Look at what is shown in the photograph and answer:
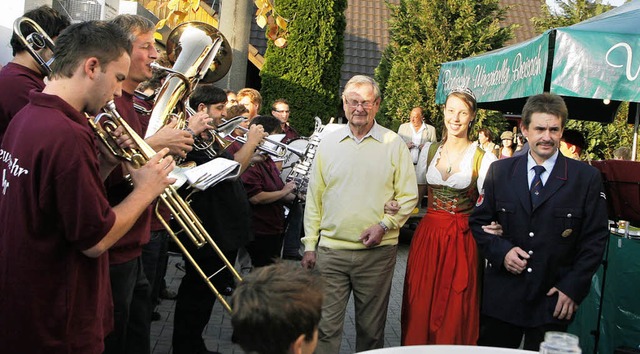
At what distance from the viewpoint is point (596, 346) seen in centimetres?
505

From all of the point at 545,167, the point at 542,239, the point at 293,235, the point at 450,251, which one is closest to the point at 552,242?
the point at 542,239

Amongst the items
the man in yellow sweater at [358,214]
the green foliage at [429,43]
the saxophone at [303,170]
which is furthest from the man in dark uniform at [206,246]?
the green foliage at [429,43]

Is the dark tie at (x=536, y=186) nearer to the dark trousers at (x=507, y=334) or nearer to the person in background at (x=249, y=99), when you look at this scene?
the dark trousers at (x=507, y=334)

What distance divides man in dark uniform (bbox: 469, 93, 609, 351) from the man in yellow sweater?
0.70m

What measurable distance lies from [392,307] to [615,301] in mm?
2731

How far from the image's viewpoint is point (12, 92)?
131 inches

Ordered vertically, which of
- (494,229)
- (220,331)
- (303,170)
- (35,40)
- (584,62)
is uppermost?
(584,62)

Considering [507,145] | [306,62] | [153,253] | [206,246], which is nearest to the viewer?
[153,253]

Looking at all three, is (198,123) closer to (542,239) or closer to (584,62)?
(542,239)

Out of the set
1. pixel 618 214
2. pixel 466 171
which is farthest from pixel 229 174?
pixel 618 214

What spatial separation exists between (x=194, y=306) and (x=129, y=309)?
3.59 feet

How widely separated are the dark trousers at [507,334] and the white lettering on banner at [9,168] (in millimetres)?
2638

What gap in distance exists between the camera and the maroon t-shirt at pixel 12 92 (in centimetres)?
332

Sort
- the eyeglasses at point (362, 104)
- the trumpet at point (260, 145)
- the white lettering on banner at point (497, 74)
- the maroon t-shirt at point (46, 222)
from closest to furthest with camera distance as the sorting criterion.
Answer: the maroon t-shirt at point (46, 222), the eyeglasses at point (362, 104), the trumpet at point (260, 145), the white lettering on banner at point (497, 74)
